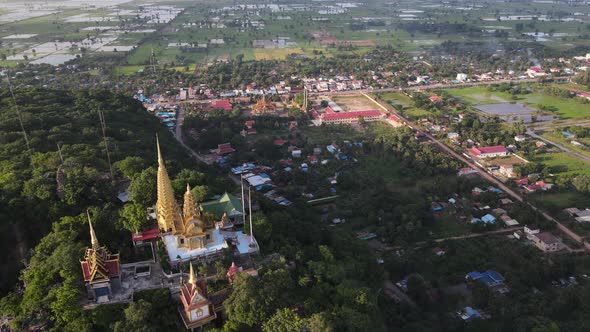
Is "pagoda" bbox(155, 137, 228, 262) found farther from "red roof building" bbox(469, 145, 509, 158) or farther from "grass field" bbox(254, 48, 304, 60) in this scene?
"grass field" bbox(254, 48, 304, 60)

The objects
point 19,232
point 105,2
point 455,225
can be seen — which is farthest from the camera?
point 105,2

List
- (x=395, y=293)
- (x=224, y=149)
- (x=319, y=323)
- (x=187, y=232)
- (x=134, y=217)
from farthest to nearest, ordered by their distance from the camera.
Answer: (x=224, y=149) < (x=395, y=293) < (x=134, y=217) < (x=187, y=232) < (x=319, y=323)

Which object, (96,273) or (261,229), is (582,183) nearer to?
(261,229)

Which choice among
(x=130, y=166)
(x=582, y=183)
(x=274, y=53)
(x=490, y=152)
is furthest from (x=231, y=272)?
(x=274, y=53)

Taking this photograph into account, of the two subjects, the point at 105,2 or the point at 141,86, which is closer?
the point at 141,86

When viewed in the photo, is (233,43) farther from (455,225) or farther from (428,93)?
(455,225)

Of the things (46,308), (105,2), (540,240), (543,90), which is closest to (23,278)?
(46,308)

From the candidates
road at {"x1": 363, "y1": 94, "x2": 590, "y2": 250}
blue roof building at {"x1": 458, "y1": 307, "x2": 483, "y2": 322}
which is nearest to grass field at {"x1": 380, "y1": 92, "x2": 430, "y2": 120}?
road at {"x1": 363, "y1": 94, "x2": 590, "y2": 250}
